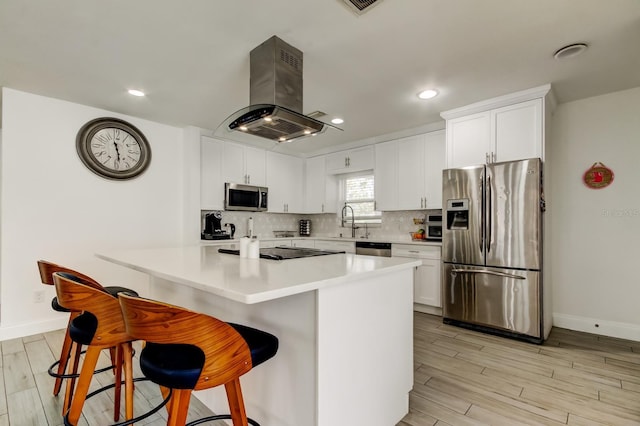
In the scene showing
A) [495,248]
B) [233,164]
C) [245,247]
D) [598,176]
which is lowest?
[495,248]

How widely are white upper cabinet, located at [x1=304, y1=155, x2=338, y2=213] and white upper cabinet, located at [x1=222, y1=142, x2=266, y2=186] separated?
92cm

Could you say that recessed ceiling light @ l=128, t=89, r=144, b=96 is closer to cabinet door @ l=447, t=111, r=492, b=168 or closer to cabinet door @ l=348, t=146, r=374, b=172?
cabinet door @ l=348, t=146, r=374, b=172

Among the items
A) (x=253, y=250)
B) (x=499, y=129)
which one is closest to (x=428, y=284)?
(x=499, y=129)

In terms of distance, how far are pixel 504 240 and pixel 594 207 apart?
42.3 inches

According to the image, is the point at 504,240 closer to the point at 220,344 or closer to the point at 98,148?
the point at 220,344

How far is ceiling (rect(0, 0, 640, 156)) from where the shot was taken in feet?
6.20

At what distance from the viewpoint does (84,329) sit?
59.9 inches

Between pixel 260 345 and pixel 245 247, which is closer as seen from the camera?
pixel 260 345

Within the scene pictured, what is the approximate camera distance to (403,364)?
182 centimetres

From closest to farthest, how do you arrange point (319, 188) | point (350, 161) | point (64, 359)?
point (64, 359) → point (350, 161) → point (319, 188)

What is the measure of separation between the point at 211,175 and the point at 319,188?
186 cm

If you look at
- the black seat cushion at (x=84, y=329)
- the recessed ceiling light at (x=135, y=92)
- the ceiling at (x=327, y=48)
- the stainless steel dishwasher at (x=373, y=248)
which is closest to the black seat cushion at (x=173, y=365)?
the black seat cushion at (x=84, y=329)

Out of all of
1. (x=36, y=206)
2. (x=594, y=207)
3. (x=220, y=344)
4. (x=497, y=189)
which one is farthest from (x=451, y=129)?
(x=36, y=206)

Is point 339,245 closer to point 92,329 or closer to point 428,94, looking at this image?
point 428,94
